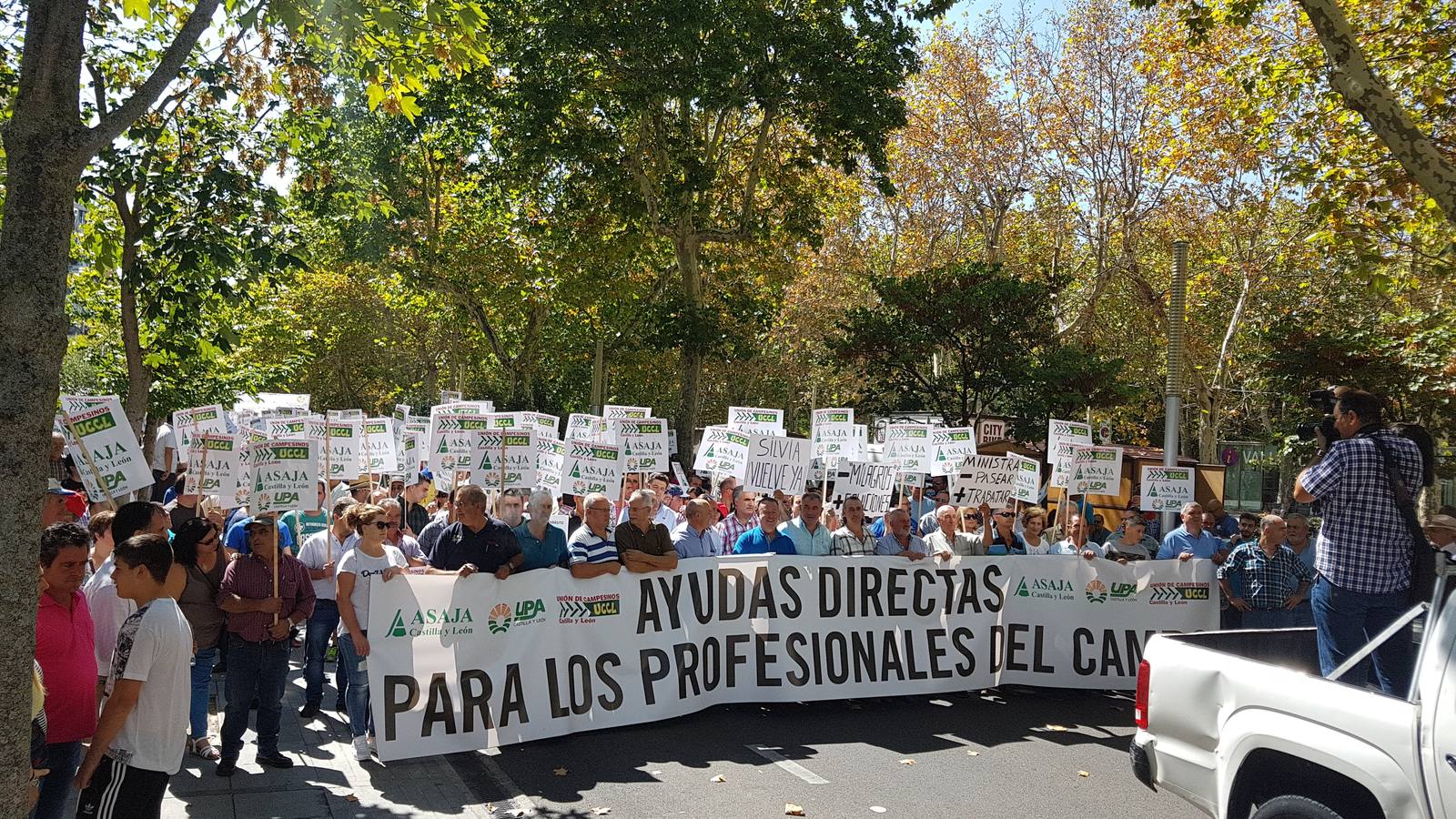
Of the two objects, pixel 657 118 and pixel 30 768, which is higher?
pixel 657 118

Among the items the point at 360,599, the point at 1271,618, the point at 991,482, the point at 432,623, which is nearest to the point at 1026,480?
the point at 991,482

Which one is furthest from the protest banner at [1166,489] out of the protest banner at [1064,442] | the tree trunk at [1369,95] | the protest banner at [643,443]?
the protest banner at [643,443]

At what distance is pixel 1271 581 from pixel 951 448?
4.06m

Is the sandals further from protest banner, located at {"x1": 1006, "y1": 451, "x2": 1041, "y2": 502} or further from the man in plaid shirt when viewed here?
the man in plaid shirt

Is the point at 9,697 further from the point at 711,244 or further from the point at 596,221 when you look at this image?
the point at 711,244

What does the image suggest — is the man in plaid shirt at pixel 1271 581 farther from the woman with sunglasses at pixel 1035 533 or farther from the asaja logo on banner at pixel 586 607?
the asaja logo on banner at pixel 586 607

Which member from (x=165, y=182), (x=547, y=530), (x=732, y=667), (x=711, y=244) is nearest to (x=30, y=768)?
(x=547, y=530)

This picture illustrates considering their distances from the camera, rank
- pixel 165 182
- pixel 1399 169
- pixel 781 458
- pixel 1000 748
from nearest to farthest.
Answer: pixel 1000 748 < pixel 165 182 < pixel 1399 169 < pixel 781 458

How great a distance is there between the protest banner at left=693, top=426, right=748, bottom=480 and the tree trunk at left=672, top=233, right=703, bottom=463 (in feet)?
37.8

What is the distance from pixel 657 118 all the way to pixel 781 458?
13866 millimetres

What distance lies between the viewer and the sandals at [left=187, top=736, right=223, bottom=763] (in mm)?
7812

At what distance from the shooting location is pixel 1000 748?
28.7 ft

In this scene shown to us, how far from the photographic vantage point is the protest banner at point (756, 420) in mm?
15333

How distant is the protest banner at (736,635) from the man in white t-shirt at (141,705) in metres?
3.21
